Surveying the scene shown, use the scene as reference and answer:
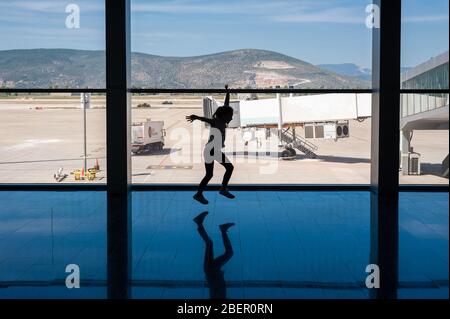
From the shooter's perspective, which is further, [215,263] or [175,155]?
[175,155]

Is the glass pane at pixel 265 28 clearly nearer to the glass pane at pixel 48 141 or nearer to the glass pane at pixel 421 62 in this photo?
the glass pane at pixel 48 141

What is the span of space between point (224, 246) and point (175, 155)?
37.9 metres

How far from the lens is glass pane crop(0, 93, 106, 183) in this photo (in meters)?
36.8

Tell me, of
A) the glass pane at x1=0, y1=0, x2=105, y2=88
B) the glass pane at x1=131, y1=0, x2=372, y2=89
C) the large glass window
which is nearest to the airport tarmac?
the glass pane at x1=0, y1=0, x2=105, y2=88

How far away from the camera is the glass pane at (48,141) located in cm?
3675

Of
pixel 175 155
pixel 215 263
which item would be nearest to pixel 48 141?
pixel 175 155

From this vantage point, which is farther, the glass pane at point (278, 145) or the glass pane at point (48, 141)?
the glass pane at point (48, 141)

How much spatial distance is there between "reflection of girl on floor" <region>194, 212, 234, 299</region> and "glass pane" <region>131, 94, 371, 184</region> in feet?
57.5

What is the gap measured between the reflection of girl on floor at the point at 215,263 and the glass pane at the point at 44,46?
37350 mm

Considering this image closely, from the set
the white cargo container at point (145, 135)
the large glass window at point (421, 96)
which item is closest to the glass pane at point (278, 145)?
the white cargo container at point (145, 135)

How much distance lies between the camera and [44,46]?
58.0 m

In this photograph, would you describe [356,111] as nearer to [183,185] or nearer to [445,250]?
[183,185]

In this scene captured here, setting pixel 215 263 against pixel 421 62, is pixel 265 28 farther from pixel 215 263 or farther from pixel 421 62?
pixel 215 263
